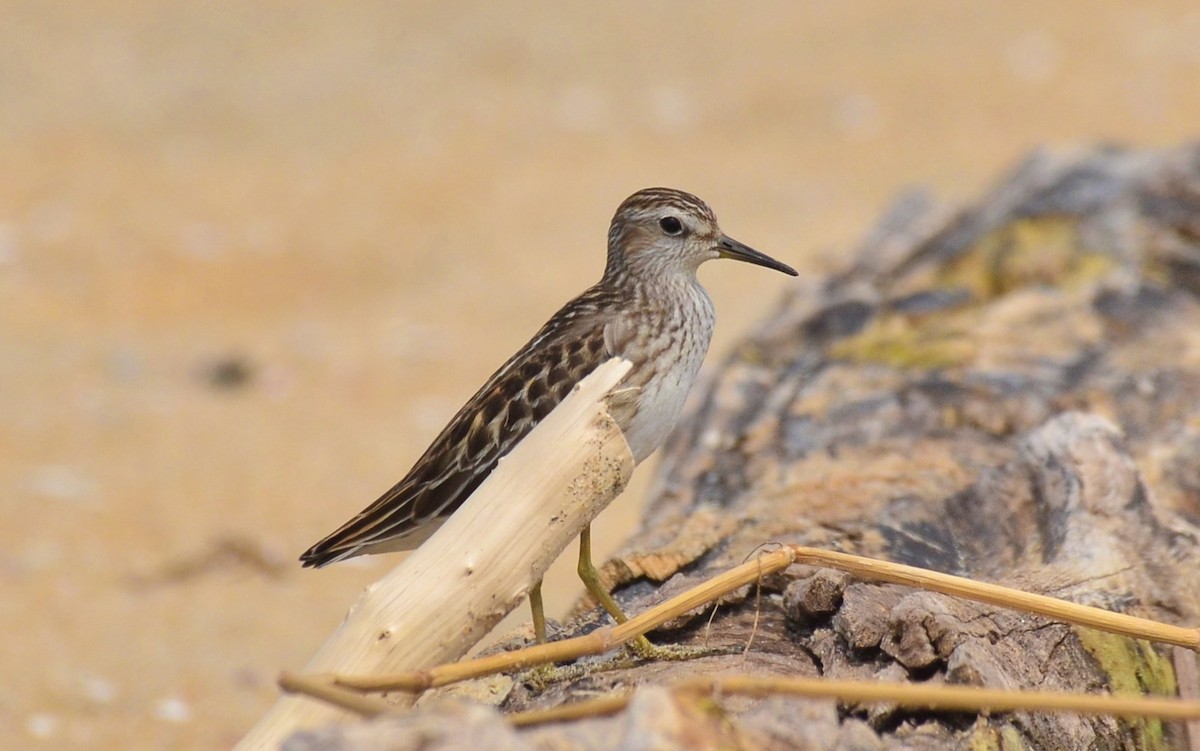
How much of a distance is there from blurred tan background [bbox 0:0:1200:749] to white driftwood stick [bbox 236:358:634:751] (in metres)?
2.36

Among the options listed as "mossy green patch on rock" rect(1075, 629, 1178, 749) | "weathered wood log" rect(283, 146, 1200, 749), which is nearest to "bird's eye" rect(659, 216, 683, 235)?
"weathered wood log" rect(283, 146, 1200, 749)

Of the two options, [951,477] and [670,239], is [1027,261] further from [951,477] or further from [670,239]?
[670,239]

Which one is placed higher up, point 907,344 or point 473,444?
point 907,344

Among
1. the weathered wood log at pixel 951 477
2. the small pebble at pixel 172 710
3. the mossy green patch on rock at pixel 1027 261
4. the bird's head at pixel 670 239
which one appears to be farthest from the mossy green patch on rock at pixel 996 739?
the small pebble at pixel 172 710

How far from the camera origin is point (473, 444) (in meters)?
3.69

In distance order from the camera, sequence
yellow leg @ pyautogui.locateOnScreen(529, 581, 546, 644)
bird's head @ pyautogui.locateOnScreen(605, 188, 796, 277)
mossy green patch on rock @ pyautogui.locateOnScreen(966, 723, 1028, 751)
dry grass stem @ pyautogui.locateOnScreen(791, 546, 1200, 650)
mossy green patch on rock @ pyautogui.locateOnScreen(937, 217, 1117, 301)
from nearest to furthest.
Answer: mossy green patch on rock @ pyautogui.locateOnScreen(966, 723, 1028, 751), dry grass stem @ pyautogui.locateOnScreen(791, 546, 1200, 650), yellow leg @ pyautogui.locateOnScreen(529, 581, 546, 644), bird's head @ pyautogui.locateOnScreen(605, 188, 796, 277), mossy green patch on rock @ pyautogui.locateOnScreen(937, 217, 1117, 301)

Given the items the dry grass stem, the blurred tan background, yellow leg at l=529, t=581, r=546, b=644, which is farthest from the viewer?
the blurred tan background

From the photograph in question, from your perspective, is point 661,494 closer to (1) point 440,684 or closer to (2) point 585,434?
(2) point 585,434

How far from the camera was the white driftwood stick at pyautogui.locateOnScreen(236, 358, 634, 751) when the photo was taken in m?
2.71

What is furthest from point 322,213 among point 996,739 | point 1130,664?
point 996,739

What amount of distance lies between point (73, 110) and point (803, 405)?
380 inches

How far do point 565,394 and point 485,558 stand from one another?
950 mm

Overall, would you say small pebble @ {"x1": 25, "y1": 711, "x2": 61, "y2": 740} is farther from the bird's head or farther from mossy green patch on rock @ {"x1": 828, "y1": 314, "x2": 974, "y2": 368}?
mossy green patch on rock @ {"x1": 828, "y1": 314, "x2": 974, "y2": 368}

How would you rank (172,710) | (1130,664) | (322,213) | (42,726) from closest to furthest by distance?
1. (1130,664)
2. (42,726)
3. (172,710)
4. (322,213)
